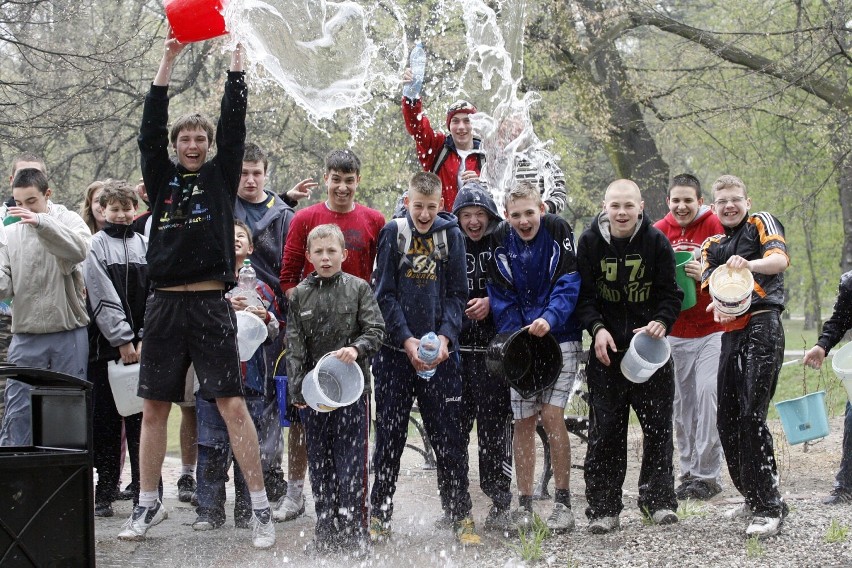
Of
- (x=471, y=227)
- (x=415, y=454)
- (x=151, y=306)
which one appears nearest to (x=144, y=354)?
(x=151, y=306)

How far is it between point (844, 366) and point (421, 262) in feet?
8.69

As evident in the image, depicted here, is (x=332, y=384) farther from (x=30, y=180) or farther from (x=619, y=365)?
(x=30, y=180)

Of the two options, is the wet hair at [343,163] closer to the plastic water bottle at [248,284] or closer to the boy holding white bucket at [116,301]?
the plastic water bottle at [248,284]

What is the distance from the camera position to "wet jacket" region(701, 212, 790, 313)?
5.73 m

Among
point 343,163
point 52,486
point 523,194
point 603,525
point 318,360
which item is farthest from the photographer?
point 343,163

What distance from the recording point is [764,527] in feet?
17.7

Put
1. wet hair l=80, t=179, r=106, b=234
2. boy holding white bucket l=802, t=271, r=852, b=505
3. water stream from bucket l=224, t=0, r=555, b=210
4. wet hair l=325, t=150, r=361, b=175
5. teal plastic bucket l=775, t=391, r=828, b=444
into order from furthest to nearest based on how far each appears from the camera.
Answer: teal plastic bucket l=775, t=391, r=828, b=444
wet hair l=80, t=179, r=106, b=234
water stream from bucket l=224, t=0, r=555, b=210
boy holding white bucket l=802, t=271, r=852, b=505
wet hair l=325, t=150, r=361, b=175

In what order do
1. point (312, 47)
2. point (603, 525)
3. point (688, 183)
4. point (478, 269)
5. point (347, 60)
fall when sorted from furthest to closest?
point (347, 60)
point (312, 47)
point (688, 183)
point (478, 269)
point (603, 525)

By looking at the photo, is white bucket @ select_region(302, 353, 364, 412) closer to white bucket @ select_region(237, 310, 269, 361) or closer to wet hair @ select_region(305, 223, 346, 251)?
wet hair @ select_region(305, 223, 346, 251)

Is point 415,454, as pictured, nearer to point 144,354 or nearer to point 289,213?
point 289,213

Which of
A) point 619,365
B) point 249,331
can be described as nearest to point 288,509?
point 249,331

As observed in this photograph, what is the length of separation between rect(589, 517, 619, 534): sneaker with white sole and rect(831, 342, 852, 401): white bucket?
1607 mm

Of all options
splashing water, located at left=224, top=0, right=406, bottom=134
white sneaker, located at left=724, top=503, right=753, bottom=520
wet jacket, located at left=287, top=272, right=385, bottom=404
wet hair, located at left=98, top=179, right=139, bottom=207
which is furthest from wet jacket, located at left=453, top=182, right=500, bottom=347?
wet hair, located at left=98, top=179, right=139, bottom=207

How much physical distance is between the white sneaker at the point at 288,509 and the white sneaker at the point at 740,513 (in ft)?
8.76
